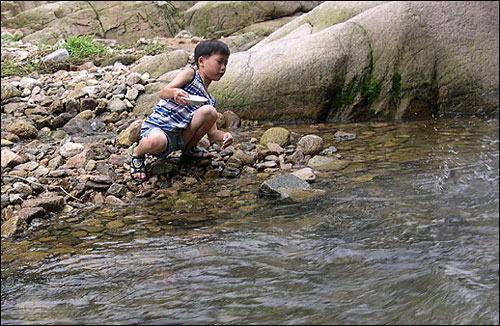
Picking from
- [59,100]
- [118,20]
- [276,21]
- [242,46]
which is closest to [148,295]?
[59,100]

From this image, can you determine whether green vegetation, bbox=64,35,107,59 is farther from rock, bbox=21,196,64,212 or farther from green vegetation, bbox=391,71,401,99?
rock, bbox=21,196,64,212

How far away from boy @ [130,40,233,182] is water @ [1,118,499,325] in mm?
426

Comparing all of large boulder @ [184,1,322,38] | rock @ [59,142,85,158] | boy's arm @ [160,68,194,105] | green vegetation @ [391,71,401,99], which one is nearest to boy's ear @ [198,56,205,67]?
boy's arm @ [160,68,194,105]

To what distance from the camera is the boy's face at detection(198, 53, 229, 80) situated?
401 centimetres

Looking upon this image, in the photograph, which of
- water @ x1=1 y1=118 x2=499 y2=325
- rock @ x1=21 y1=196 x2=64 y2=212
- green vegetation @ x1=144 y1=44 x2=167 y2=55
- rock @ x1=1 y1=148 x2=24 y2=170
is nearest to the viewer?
water @ x1=1 y1=118 x2=499 y2=325

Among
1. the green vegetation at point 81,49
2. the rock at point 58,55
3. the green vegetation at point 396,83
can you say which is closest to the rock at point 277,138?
the green vegetation at point 396,83

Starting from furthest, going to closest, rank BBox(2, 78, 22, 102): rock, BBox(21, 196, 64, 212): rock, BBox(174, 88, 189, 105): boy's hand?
BBox(2, 78, 22, 102): rock
BBox(174, 88, 189, 105): boy's hand
BBox(21, 196, 64, 212): rock

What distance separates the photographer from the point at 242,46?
10.9 metres

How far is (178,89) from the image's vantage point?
3789 millimetres

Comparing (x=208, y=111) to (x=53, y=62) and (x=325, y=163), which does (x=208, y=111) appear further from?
(x=53, y=62)

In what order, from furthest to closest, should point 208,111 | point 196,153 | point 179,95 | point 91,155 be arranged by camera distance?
point 91,155, point 196,153, point 208,111, point 179,95

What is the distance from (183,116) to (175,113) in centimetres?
→ 7

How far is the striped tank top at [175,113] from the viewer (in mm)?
4039

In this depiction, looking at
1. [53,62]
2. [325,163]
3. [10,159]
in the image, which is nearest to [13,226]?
[10,159]
